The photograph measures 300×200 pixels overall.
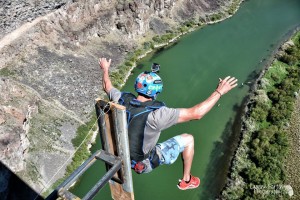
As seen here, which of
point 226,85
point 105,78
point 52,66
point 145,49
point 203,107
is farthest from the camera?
point 145,49

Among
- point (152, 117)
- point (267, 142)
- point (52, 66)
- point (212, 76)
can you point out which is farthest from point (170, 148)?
point (212, 76)

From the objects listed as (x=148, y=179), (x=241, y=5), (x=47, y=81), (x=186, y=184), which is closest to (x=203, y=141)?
(x=148, y=179)

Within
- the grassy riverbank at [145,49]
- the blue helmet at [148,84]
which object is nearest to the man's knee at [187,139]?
the blue helmet at [148,84]

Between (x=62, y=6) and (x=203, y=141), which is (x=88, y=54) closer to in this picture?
(x=62, y=6)

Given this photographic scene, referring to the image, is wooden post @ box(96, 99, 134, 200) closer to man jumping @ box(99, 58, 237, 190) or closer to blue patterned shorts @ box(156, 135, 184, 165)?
man jumping @ box(99, 58, 237, 190)

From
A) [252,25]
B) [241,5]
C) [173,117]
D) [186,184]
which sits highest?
[241,5]

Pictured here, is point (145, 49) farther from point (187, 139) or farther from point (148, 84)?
point (148, 84)

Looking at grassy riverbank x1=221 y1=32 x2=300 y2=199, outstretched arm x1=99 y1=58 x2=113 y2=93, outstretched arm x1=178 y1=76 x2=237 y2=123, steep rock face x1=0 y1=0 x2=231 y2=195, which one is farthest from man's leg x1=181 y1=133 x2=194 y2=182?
steep rock face x1=0 y1=0 x2=231 y2=195
